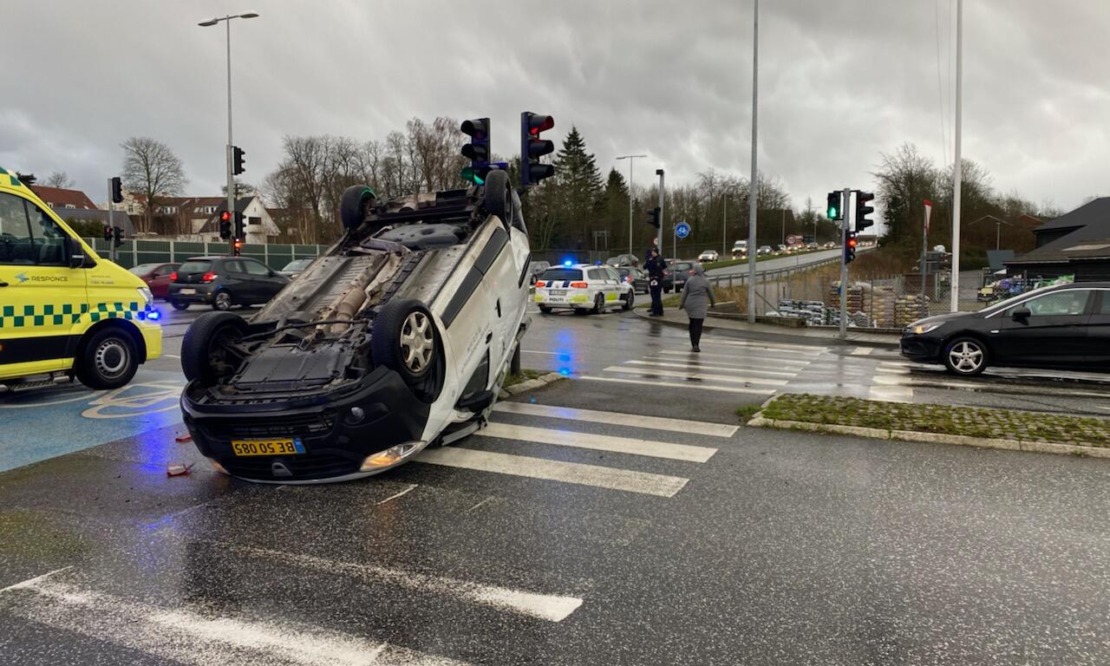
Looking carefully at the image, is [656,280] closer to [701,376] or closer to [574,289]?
[574,289]

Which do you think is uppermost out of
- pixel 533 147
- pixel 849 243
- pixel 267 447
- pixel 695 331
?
pixel 533 147

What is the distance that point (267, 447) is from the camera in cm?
484

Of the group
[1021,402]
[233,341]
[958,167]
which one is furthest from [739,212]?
[233,341]

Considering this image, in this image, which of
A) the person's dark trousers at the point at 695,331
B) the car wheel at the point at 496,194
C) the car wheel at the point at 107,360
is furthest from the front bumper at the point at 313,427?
the person's dark trousers at the point at 695,331

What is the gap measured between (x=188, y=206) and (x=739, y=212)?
91983 millimetres

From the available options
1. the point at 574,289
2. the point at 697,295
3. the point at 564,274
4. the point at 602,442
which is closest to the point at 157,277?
the point at 564,274

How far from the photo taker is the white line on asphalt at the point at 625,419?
7.28 meters

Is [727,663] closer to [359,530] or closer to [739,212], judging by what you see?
[359,530]

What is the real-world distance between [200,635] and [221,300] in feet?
68.6

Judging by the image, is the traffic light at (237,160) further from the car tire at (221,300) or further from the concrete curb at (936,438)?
the concrete curb at (936,438)

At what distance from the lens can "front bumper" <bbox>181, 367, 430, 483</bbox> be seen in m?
4.70

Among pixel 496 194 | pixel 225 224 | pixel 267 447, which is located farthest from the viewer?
pixel 225 224

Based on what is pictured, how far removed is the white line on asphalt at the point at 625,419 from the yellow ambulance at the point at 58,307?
4980mm

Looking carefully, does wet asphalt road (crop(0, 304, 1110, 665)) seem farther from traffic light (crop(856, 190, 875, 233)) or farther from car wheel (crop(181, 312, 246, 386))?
traffic light (crop(856, 190, 875, 233))
